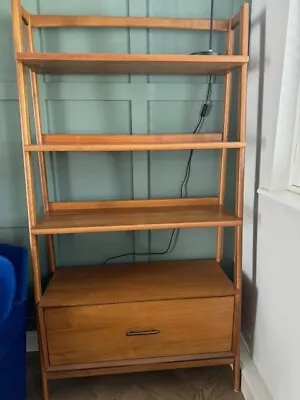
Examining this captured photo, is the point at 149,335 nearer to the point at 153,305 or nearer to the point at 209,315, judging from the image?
the point at 153,305

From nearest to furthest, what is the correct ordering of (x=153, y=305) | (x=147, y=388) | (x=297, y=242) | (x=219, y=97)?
(x=297, y=242) < (x=153, y=305) < (x=147, y=388) < (x=219, y=97)

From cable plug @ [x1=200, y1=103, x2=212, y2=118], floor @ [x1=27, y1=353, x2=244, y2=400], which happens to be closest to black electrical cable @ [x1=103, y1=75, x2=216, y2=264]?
cable plug @ [x1=200, y1=103, x2=212, y2=118]

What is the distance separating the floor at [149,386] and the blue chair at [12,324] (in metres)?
0.20

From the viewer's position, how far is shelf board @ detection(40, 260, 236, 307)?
127cm

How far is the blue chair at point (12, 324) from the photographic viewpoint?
1.04 m

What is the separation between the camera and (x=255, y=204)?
1347mm

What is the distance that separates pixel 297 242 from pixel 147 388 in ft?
2.95

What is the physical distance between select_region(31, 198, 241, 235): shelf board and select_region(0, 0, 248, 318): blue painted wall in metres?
0.06

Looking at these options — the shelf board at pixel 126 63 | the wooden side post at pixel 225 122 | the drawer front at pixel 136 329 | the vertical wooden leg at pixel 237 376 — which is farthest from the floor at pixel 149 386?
the shelf board at pixel 126 63

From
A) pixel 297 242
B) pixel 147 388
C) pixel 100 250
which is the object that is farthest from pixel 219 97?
pixel 147 388

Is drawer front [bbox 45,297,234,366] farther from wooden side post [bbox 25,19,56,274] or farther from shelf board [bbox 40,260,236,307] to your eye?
wooden side post [bbox 25,19,56,274]

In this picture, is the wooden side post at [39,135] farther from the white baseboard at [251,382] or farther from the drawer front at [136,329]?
the white baseboard at [251,382]

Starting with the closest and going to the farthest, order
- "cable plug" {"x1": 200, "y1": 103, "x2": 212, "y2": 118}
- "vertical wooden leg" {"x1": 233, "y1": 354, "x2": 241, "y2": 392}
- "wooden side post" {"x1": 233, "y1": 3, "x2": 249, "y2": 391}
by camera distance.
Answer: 1. "wooden side post" {"x1": 233, "y1": 3, "x2": 249, "y2": 391}
2. "vertical wooden leg" {"x1": 233, "y1": 354, "x2": 241, "y2": 392}
3. "cable plug" {"x1": 200, "y1": 103, "x2": 212, "y2": 118}

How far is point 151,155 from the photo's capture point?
1529mm
